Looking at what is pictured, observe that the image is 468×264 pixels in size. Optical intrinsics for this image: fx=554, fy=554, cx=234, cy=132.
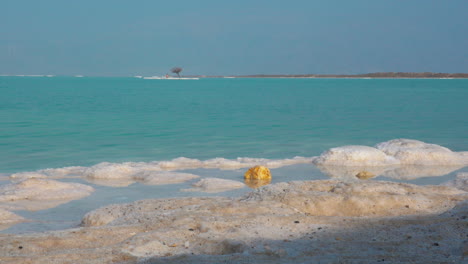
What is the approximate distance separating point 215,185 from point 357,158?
5152 mm

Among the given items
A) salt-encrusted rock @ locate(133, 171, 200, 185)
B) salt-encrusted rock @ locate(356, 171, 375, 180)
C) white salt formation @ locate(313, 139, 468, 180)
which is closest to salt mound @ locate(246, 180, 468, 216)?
salt-encrusted rock @ locate(356, 171, 375, 180)

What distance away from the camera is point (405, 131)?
2769 cm

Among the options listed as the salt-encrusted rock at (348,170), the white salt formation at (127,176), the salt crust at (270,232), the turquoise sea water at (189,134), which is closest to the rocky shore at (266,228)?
the salt crust at (270,232)

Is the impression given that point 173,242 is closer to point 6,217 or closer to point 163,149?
point 6,217

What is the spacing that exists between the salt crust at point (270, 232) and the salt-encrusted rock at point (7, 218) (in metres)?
1.31

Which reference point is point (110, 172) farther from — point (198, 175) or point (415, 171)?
point (415, 171)

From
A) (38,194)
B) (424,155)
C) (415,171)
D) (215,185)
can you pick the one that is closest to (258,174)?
(215,185)

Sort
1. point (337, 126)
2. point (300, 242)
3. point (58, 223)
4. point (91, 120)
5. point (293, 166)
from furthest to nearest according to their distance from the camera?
point (91, 120) < point (337, 126) < point (293, 166) < point (58, 223) < point (300, 242)

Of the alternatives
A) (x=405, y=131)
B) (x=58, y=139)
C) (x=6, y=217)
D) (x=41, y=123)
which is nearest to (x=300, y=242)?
(x=6, y=217)

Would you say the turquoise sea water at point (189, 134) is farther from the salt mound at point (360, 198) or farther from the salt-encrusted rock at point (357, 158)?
the salt mound at point (360, 198)

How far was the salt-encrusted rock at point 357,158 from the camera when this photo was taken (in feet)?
50.9

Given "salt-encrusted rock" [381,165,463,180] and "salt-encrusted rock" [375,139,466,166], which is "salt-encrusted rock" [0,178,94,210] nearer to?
"salt-encrusted rock" [381,165,463,180]

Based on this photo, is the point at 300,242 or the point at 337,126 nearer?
the point at 300,242

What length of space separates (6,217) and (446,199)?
735 cm
